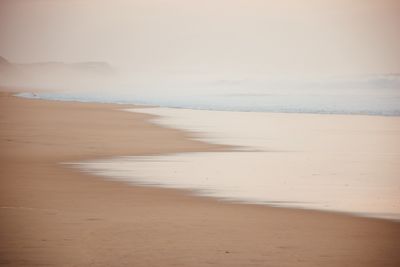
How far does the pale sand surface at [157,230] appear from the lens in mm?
7125

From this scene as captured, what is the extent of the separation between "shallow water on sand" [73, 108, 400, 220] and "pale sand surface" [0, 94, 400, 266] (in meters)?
0.67

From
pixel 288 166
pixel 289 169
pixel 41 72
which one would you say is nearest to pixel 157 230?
pixel 289 169

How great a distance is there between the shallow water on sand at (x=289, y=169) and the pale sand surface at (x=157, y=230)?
26.3 inches

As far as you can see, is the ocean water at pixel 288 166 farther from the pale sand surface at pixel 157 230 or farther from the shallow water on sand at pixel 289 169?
the pale sand surface at pixel 157 230

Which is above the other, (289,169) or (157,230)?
(157,230)

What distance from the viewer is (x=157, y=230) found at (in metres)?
8.14

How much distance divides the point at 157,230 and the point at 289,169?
19.2 ft

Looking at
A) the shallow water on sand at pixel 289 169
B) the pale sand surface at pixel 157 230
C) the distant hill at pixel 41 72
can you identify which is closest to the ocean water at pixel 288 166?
the shallow water on sand at pixel 289 169

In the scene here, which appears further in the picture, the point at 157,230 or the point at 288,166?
the point at 288,166

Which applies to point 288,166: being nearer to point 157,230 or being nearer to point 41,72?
point 157,230

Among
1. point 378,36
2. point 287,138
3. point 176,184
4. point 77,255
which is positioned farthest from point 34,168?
point 378,36

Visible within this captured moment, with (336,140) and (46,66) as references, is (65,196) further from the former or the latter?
(46,66)

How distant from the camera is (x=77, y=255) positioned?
23.3ft

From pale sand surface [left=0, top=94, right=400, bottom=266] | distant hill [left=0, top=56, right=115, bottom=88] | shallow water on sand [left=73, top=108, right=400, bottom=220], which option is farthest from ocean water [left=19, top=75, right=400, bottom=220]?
distant hill [left=0, top=56, right=115, bottom=88]
